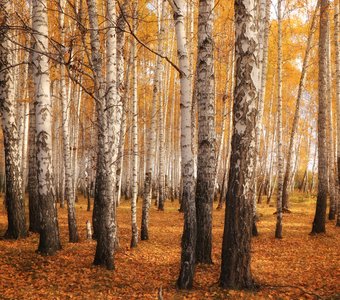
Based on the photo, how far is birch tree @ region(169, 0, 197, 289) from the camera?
5.25 m

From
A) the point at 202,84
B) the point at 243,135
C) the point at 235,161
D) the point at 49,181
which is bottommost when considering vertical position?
the point at 49,181

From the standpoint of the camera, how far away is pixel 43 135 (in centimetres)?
703

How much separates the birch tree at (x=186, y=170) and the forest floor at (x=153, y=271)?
0.39m

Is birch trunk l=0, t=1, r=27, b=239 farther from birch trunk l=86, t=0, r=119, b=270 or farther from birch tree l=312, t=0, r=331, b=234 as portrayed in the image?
birch tree l=312, t=0, r=331, b=234

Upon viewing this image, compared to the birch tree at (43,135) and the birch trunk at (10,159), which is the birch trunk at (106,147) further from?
the birch trunk at (10,159)

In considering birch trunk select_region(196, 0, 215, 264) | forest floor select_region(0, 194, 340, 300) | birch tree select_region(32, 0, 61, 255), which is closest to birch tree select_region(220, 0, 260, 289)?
forest floor select_region(0, 194, 340, 300)

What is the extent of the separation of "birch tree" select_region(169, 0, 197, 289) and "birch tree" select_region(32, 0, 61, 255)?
3.11 meters

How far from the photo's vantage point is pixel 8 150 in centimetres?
859

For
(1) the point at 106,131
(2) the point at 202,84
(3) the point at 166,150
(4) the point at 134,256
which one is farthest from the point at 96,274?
(3) the point at 166,150

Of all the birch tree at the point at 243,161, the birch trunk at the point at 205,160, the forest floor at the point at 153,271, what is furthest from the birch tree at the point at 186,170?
the birch trunk at the point at 205,160

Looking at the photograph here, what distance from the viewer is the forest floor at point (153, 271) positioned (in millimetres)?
5277

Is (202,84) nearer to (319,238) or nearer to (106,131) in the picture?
(106,131)

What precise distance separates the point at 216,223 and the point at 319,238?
393 cm

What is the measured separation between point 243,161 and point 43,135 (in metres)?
4.14
